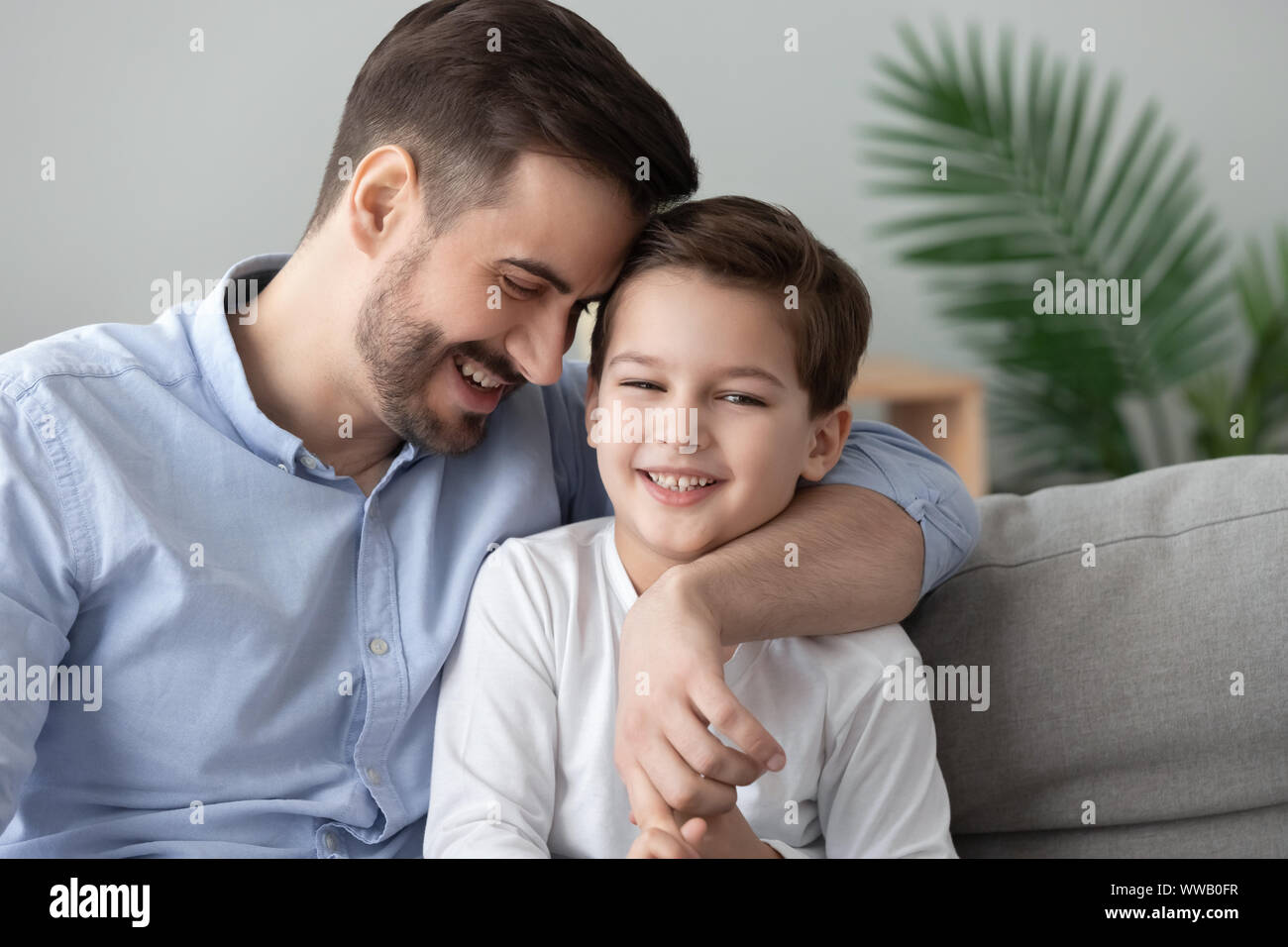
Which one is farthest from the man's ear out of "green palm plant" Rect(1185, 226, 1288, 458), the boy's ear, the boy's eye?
"green palm plant" Rect(1185, 226, 1288, 458)

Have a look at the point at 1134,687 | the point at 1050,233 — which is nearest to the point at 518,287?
the point at 1134,687

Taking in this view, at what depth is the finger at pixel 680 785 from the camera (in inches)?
33.4

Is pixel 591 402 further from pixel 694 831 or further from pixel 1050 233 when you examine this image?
pixel 1050 233

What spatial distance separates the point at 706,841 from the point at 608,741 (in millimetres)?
222

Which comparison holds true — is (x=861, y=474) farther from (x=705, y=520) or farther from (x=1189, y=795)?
(x=1189, y=795)

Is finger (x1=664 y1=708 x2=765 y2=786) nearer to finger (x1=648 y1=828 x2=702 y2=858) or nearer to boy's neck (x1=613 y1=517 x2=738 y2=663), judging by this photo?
finger (x1=648 y1=828 x2=702 y2=858)

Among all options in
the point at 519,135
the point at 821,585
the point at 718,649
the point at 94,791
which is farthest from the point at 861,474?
the point at 94,791

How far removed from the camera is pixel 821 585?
1.07 metres

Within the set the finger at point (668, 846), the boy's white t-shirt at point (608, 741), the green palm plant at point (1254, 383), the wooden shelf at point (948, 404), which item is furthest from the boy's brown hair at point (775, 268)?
the green palm plant at point (1254, 383)

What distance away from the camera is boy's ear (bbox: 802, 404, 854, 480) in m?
1.22

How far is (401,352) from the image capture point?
1.22m
